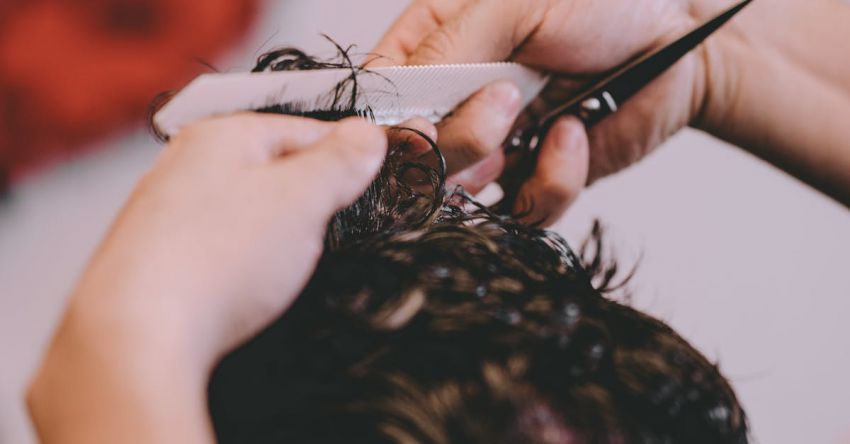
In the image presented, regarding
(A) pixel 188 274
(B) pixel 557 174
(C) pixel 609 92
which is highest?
(A) pixel 188 274

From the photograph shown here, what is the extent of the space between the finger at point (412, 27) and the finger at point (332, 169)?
0.39 m

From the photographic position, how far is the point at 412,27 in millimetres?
795

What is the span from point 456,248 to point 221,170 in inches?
6.2

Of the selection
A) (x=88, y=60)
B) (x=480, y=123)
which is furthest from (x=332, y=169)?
(x=88, y=60)

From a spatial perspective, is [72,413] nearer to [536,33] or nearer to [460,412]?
[460,412]

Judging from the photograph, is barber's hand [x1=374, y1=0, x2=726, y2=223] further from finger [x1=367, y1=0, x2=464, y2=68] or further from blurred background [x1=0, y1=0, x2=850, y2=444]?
blurred background [x1=0, y1=0, x2=850, y2=444]

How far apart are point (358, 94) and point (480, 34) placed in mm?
237

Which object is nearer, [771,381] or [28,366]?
[28,366]

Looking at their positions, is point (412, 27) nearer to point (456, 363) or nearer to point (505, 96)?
point (505, 96)

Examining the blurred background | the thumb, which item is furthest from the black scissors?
the blurred background

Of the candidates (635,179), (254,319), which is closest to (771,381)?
(635,179)

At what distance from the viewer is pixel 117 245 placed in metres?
0.31

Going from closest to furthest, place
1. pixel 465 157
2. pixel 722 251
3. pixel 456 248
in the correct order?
1. pixel 456 248
2. pixel 465 157
3. pixel 722 251

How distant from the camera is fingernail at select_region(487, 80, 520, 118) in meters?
0.64
